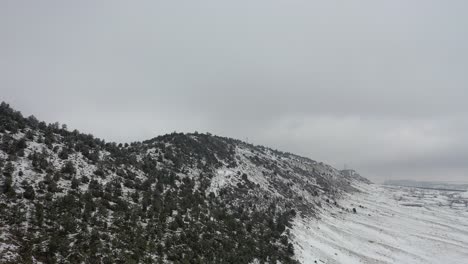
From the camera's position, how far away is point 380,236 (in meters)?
52.0

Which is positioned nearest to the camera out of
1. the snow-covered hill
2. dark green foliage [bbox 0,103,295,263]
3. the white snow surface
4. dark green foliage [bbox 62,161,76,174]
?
the snow-covered hill

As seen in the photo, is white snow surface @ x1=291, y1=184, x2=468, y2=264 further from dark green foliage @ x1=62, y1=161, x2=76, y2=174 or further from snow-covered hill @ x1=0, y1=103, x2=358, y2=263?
dark green foliage @ x1=62, y1=161, x2=76, y2=174

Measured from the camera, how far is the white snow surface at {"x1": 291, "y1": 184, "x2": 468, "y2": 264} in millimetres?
40875

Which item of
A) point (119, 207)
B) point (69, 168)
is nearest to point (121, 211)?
point (119, 207)

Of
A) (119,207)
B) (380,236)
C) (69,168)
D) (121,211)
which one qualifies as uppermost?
(69,168)

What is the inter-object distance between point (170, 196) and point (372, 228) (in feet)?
126

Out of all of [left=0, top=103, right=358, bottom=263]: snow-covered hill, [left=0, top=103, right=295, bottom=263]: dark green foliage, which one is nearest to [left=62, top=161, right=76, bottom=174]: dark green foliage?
[left=0, top=103, right=295, bottom=263]: dark green foliage

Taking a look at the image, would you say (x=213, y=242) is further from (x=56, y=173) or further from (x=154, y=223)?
(x=56, y=173)

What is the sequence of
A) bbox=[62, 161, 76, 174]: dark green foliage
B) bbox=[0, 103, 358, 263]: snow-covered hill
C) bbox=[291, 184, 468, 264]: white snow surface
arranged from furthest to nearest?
bbox=[291, 184, 468, 264]: white snow surface → bbox=[62, 161, 76, 174]: dark green foliage → bbox=[0, 103, 358, 263]: snow-covered hill

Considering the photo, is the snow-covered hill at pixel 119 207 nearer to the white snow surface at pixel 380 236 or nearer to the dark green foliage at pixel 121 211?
the dark green foliage at pixel 121 211

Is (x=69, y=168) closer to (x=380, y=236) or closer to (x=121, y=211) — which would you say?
(x=121, y=211)

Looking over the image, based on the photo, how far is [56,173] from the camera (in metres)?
25.0

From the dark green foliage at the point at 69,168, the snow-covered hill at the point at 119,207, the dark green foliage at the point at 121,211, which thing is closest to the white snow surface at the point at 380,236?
the snow-covered hill at the point at 119,207

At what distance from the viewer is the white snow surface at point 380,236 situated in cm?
4088
